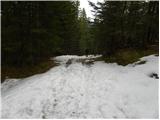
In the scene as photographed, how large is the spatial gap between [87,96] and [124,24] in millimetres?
11348

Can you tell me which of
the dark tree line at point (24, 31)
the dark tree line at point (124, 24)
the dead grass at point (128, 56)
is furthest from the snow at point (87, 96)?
the dark tree line at point (124, 24)

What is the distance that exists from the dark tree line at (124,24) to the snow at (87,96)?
5.61 m

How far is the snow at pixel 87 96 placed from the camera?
34.2 feet

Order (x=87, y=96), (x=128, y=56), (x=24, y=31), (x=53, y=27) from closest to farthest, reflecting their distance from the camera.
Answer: (x=87, y=96), (x=24, y=31), (x=128, y=56), (x=53, y=27)

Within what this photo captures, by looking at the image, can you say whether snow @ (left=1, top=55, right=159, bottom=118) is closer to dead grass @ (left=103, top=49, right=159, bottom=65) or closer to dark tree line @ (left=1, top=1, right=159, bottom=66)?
dead grass @ (left=103, top=49, right=159, bottom=65)

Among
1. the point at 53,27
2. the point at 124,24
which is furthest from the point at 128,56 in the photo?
the point at 53,27

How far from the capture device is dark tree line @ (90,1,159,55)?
21.5 m

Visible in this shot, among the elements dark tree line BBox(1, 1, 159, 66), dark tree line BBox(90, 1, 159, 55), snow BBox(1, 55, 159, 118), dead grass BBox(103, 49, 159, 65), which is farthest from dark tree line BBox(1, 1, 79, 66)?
dead grass BBox(103, 49, 159, 65)

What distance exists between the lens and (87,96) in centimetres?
1216

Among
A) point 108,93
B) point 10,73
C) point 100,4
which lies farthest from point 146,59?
point 10,73

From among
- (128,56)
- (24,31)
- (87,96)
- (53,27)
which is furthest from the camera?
(53,27)

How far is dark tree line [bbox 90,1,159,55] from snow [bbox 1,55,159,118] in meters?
5.61

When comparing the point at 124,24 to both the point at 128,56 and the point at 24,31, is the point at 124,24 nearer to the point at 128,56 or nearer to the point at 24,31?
the point at 128,56

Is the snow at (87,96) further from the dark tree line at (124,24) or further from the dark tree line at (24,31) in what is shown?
the dark tree line at (124,24)
